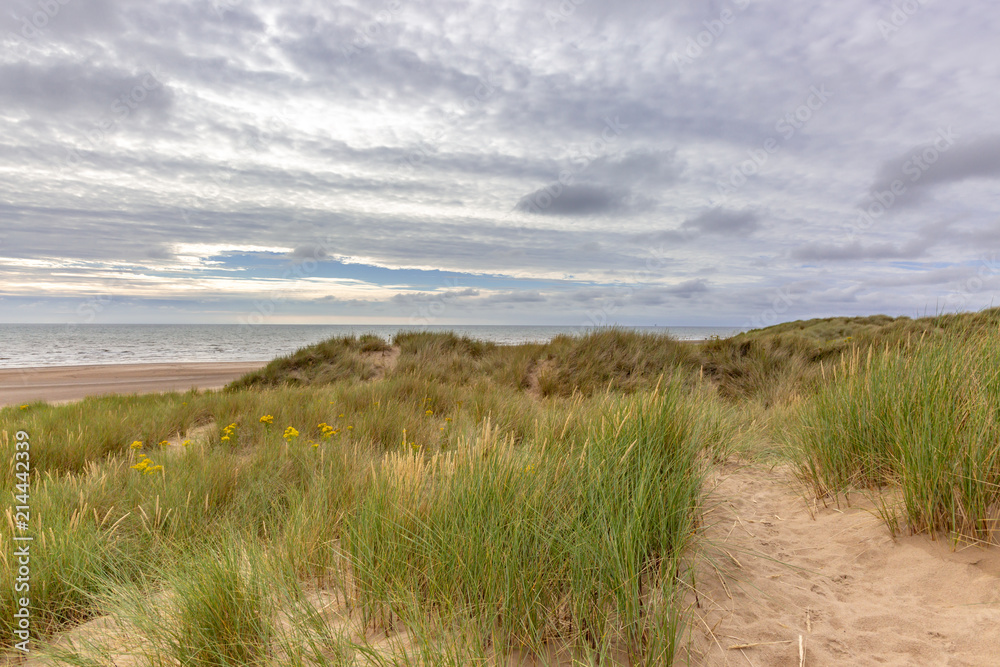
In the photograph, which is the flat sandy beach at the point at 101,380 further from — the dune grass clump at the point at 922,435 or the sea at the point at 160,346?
the dune grass clump at the point at 922,435

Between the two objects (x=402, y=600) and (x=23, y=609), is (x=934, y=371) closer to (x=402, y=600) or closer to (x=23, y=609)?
(x=402, y=600)

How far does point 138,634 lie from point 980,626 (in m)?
3.53

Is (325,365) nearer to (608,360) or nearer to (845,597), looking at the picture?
(608,360)

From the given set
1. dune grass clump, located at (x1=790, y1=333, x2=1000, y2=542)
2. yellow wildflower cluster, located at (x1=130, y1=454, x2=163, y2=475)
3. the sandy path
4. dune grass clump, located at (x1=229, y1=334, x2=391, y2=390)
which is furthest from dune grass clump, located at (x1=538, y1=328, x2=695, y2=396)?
yellow wildflower cluster, located at (x1=130, y1=454, x2=163, y2=475)

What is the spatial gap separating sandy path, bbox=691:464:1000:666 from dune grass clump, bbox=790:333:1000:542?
0.65 feet

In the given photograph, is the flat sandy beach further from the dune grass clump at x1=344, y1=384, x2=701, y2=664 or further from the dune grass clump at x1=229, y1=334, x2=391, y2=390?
the dune grass clump at x1=344, y1=384, x2=701, y2=664

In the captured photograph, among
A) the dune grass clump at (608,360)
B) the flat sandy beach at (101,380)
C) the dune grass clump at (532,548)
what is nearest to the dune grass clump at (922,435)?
the dune grass clump at (532,548)

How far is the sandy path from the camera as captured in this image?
1.89 m

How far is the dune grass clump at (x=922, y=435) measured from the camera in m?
2.33

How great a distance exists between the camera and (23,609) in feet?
7.18

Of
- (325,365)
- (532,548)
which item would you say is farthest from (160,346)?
(532,548)

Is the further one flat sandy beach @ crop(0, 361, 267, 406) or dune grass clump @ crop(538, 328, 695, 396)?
flat sandy beach @ crop(0, 361, 267, 406)

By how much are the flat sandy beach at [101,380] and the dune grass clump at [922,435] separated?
54.4 ft

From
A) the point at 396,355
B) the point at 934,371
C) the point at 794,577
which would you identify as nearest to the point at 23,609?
the point at 794,577
